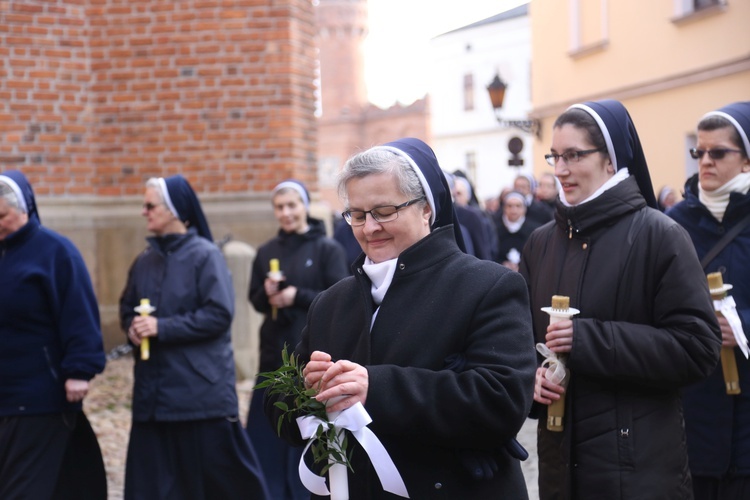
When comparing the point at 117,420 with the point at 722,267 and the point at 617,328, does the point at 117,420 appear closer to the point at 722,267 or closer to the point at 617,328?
the point at 722,267

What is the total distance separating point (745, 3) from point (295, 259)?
1104cm

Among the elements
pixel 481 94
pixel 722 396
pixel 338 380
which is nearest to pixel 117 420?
pixel 722 396

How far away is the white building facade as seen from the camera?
4738 centimetres

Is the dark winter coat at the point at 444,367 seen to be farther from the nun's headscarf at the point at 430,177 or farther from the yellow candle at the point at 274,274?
the yellow candle at the point at 274,274

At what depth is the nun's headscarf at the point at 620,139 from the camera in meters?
3.93

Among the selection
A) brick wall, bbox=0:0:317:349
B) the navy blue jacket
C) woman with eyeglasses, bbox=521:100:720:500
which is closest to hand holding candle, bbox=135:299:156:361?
the navy blue jacket

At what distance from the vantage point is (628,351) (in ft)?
12.0

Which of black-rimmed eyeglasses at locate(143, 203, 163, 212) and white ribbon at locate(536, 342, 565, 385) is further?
black-rimmed eyeglasses at locate(143, 203, 163, 212)

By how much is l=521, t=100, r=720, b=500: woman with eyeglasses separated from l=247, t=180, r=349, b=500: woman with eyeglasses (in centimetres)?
343

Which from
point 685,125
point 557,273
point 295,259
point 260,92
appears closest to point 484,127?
point 685,125

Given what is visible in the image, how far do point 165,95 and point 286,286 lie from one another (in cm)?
406

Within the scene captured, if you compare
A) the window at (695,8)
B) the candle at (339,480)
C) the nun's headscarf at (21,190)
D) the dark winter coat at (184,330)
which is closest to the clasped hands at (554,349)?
the candle at (339,480)

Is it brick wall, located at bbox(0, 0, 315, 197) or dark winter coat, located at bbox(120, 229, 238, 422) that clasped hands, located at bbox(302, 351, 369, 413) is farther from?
brick wall, located at bbox(0, 0, 315, 197)

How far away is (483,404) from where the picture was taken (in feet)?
9.80
